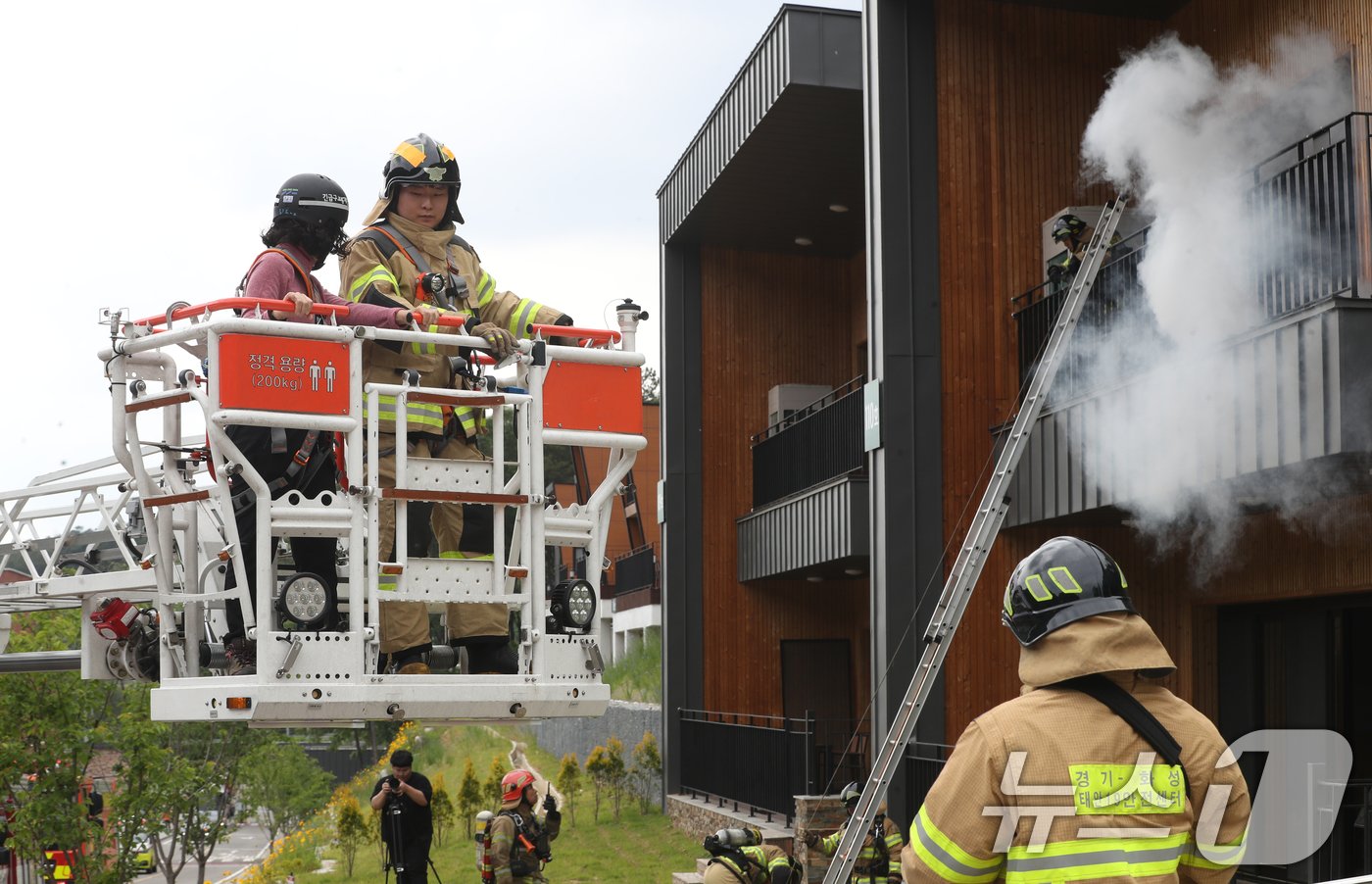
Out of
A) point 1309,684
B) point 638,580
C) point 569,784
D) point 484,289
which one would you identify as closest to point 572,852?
point 569,784

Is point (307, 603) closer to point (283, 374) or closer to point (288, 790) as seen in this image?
point (283, 374)

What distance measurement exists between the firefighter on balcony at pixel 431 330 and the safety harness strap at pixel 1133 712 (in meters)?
3.13

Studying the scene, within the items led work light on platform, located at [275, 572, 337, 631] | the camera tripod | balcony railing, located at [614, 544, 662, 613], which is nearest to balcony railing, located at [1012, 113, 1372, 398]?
led work light on platform, located at [275, 572, 337, 631]

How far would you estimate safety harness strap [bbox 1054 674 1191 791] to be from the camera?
312 centimetres

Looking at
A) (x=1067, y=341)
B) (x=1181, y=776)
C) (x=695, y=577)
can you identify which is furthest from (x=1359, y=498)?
(x=695, y=577)

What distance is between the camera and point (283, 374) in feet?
17.6

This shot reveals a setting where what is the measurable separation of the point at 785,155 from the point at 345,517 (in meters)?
14.4

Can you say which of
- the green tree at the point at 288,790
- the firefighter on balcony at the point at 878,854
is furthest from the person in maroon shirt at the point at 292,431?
the green tree at the point at 288,790

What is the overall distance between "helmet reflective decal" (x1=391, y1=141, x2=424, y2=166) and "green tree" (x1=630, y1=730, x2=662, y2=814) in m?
19.1

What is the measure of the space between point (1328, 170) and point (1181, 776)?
25.4 feet

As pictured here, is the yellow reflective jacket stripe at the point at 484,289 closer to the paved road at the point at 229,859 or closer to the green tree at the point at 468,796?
the green tree at the point at 468,796

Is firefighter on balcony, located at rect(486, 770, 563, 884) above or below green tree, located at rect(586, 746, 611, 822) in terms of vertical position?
above

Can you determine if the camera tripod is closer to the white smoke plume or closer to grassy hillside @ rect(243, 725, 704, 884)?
the white smoke plume

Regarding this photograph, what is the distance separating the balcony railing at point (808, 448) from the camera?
1802 centimetres
